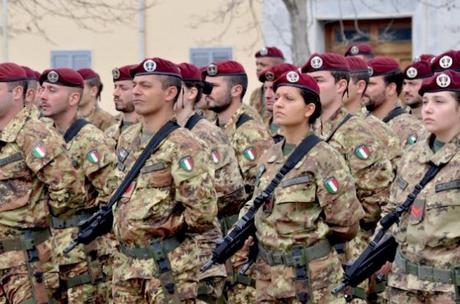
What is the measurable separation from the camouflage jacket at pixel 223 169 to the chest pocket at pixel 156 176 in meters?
1.89

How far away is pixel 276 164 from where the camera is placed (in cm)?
827

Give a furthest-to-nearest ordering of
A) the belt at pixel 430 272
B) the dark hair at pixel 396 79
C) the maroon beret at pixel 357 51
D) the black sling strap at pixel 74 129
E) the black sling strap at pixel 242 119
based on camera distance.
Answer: the maroon beret at pixel 357 51, the dark hair at pixel 396 79, the black sling strap at pixel 242 119, the black sling strap at pixel 74 129, the belt at pixel 430 272

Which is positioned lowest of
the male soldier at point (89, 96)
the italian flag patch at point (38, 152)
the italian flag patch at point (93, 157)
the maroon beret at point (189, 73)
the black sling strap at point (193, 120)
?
the italian flag patch at point (93, 157)

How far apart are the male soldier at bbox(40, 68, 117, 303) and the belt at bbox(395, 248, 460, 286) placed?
147 inches

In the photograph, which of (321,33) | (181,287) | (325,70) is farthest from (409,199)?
(321,33)

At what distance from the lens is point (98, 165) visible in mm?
10781

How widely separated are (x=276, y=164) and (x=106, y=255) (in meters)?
3.21

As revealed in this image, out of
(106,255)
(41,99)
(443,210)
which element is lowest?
(106,255)

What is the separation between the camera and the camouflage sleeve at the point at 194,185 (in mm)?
8258

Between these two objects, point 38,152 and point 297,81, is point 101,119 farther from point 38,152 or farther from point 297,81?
point 297,81

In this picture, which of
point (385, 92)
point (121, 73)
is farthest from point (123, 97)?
point (385, 92)

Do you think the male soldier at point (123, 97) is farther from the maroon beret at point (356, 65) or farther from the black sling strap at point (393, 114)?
the maroon beret at point (356, 65)

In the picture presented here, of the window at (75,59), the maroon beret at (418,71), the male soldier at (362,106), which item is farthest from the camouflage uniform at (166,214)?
the window at (75,59)

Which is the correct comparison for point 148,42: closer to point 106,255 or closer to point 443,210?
point 106,255
